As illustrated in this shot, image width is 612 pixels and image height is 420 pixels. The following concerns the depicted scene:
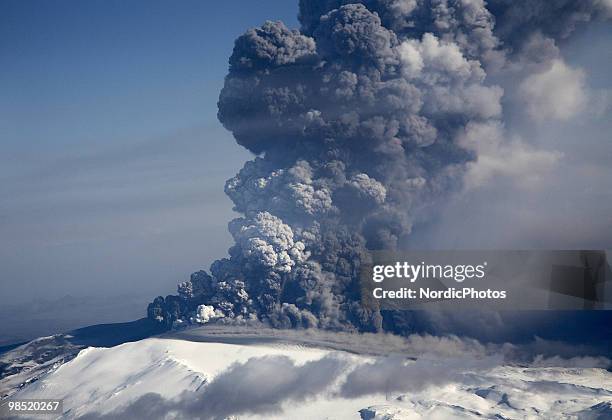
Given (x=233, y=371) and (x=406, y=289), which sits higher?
(x=406, y=289)

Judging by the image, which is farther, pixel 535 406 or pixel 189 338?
pixel 189 338

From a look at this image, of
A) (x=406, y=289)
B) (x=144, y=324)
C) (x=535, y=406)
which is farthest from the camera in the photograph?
(x=144, y=324)

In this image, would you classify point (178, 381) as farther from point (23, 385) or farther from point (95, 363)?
point (23, 385)

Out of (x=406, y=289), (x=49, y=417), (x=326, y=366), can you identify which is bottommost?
(x=49, y=417)

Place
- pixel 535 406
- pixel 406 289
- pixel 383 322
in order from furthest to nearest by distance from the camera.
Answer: pixel 383 322 → pixel 535 406 → pixel 406 289

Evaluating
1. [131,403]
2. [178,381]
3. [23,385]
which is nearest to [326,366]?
[178,381]

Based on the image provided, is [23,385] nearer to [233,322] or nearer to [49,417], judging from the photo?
[49,417]

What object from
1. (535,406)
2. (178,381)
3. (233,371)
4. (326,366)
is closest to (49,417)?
(178,381)
